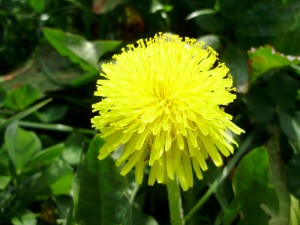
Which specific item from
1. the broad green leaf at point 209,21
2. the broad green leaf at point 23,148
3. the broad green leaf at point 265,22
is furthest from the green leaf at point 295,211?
the broad green leaf at point 23,148

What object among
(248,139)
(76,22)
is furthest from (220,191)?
(76,22)

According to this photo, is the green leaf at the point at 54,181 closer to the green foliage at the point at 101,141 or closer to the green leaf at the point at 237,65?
the green foliage at the point at 101,141

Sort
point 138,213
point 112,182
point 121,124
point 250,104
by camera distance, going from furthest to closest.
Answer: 1. point 250,104
2. point 138,213
3. point 112,182
4. point 121,124

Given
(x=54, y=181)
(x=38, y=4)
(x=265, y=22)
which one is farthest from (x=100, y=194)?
(x=38, y=4)

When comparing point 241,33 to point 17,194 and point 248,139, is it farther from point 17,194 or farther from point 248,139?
point 17,194

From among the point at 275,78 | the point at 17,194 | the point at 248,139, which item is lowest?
the point at 17,194

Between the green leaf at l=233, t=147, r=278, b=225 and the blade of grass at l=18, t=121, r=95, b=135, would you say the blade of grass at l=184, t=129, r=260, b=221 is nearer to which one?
the green leaf at l=233, t=147, r=278, b=225

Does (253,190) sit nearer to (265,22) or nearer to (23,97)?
(265,22)
